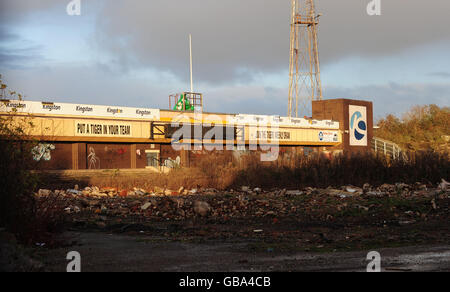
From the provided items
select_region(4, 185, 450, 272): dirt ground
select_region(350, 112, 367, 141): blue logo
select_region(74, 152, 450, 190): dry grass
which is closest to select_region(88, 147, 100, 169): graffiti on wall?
select_region(74, 152, 450, 190): dry grass

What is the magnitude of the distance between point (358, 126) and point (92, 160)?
3196cm

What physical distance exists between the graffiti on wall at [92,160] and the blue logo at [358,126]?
98.4 ft

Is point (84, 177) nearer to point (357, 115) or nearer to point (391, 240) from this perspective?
point (391, 240)

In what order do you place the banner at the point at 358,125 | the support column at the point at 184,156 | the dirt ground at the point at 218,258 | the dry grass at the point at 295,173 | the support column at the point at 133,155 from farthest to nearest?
the banner at the point at 358,125 < the support column at the point at 184,156 < the support column at the point at 133,155 < the dry grass at the point at 295,173 < the dirt ground at the point at 218,258

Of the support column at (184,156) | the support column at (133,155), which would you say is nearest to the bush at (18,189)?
the support column at (133,155)

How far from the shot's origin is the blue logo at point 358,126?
54875 millimetres

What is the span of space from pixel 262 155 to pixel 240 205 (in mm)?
12038

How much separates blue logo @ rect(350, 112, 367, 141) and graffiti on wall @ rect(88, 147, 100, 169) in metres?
30.0

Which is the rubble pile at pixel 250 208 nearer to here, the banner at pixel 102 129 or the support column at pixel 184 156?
the banner at pixel 102 129

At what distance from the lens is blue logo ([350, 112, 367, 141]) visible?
54.9 metres

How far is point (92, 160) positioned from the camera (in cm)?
3569

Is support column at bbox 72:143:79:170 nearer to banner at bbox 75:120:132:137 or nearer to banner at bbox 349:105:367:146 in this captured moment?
banner at bbox 75:120:132:137

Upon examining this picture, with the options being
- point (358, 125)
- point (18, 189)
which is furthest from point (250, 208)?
point (358, 125)

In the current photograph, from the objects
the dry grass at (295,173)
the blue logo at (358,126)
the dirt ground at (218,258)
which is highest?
the blue logo at (358,126)
